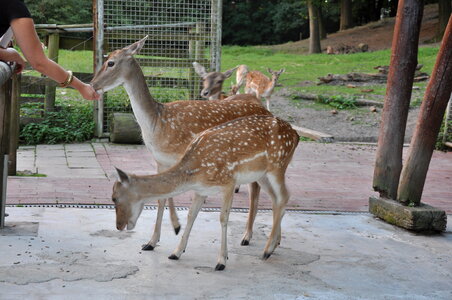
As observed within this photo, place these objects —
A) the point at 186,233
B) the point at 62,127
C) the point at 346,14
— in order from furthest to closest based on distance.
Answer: the point at 346,14 → the point at 62,127 → the point at 186,233

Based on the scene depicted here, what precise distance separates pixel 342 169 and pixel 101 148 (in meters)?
3.60

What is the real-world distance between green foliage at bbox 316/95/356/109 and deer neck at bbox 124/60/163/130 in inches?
377

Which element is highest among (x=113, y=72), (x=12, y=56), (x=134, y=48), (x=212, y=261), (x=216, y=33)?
(x=216, y=33)

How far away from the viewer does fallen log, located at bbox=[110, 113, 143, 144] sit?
35.7 feet

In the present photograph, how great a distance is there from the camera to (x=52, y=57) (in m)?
11.6

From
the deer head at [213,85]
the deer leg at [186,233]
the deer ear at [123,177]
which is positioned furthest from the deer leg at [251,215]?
the deer head at [213,85]

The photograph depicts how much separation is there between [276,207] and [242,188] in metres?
2.72

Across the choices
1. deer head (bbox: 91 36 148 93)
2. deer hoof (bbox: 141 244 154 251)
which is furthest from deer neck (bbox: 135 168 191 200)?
deer head (bbox: 91 36 148 93)

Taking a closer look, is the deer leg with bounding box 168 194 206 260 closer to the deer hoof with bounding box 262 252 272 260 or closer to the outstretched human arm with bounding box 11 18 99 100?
the deer hoof with bounding box 262 252 272 260

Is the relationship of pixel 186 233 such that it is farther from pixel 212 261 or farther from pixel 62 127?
pixel 62 127

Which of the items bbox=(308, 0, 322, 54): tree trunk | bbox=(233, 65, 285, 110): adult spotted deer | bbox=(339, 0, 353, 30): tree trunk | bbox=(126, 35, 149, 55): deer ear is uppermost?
bbox=(339, 0, 353, 30): tree trunk

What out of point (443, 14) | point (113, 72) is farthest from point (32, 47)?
point (443, 14)

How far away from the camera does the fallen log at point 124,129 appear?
428 inches

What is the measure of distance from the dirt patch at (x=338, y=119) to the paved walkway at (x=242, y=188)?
1209 mm
